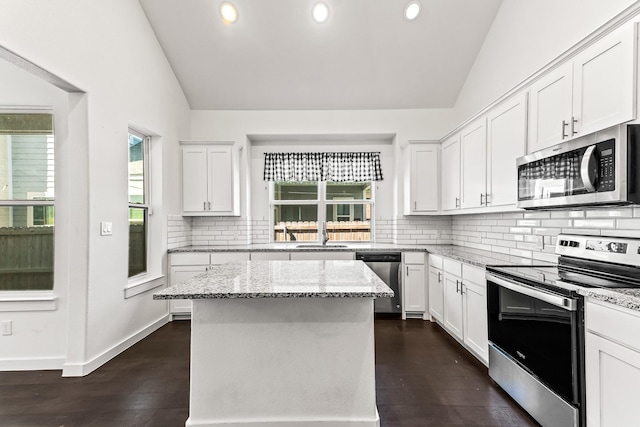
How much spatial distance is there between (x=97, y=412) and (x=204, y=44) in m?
3.58

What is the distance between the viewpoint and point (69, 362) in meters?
2.49

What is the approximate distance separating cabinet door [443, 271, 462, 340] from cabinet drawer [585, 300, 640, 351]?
1.47m

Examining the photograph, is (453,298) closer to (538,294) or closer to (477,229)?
(477,229)

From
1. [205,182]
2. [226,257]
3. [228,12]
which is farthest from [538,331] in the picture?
[228,12]

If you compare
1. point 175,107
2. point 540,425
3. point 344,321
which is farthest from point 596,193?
point 175,107

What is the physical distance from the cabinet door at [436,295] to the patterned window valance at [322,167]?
5.36 feet

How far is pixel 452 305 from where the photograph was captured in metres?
3.13

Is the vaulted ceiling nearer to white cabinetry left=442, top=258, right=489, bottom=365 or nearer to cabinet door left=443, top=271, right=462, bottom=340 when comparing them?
white cabinetry left=442, top=258, right=489, bottom=365

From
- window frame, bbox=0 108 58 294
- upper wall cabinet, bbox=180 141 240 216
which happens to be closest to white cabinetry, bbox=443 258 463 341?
upper wall cabinet, bbox=180 141 240 216

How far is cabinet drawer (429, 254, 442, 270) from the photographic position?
345cm

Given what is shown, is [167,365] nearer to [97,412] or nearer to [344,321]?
[97,412]

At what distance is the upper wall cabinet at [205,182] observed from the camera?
163 inches

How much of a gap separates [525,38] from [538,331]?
267cm

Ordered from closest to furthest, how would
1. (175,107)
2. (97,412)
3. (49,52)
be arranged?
(97,412) → (49,52) → (175,107)
